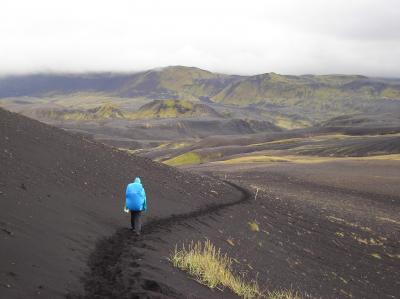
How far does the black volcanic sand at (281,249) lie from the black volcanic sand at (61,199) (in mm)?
612

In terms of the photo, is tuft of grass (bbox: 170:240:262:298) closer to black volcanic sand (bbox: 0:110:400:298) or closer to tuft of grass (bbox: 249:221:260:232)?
A: black volcanic sand (bbox: 0:110:400:298)

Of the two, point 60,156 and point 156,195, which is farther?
point 156,195

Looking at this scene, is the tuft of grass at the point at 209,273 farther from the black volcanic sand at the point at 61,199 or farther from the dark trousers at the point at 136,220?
the dark trousers at the point at 136,220

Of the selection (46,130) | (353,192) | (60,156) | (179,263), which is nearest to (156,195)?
(60,156)

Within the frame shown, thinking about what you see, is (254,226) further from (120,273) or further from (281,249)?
(120,273)

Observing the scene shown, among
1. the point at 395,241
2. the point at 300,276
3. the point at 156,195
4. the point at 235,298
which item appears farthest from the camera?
the point at 395,241

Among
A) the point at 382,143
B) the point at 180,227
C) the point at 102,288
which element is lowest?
the point at 382,143

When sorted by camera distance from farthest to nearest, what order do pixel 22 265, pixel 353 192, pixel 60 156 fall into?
pixel 353 192 < pixel 60 156 < pixel 22 265

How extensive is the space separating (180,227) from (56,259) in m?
8.82

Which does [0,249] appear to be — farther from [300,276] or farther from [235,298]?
[300,276]

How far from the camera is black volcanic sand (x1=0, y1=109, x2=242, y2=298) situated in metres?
9.98

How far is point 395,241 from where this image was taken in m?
29.4

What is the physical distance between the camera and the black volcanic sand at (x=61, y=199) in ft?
32.7

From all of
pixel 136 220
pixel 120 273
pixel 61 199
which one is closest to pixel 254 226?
pixel 136 220
